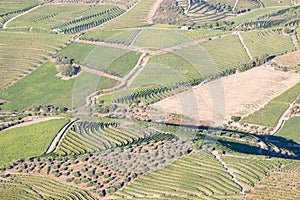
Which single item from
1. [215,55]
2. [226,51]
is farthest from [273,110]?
[226,51]

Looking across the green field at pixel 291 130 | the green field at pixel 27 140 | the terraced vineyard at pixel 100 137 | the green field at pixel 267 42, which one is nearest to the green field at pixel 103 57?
the green field at pixel 27 140

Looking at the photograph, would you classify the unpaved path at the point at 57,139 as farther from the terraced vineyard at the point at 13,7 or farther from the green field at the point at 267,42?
the terraced vineyard at the point at 13,7

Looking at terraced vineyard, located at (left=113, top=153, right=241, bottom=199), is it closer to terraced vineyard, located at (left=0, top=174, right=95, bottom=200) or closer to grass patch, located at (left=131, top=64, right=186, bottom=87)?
terraced vineyard, located at (left=0, top=174, right=95, bottom=200)

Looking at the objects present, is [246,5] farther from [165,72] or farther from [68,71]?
[68,71]

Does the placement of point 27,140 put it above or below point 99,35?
below

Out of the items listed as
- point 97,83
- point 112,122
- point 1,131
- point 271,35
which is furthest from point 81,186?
point 271,35

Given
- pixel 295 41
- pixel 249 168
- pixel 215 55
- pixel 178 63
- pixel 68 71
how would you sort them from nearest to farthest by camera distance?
1. pixel 249 168
2. pixel 68 71
3. pixel 178 63
4. pixel 215 55
5. pixel 295 41

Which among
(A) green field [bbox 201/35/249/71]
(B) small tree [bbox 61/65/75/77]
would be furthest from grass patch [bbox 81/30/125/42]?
(A) green field [bbox 201/35/249/71]
